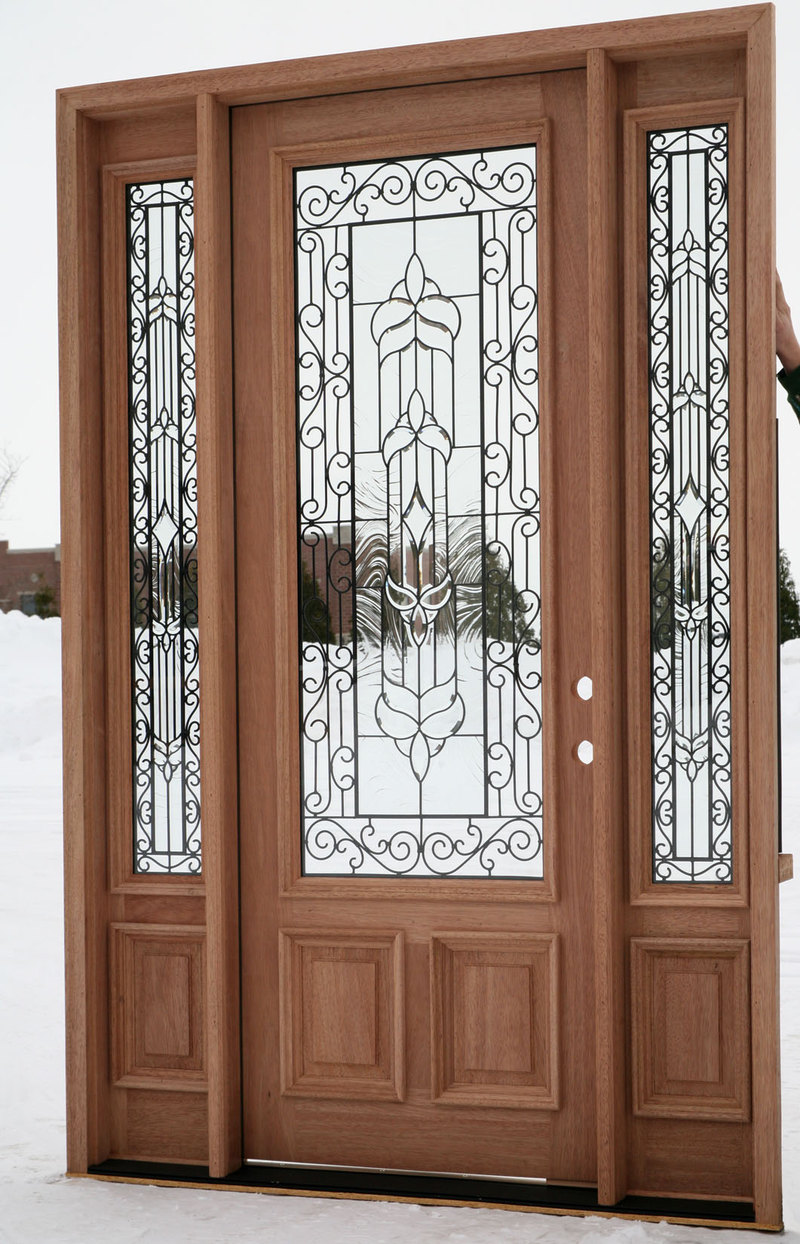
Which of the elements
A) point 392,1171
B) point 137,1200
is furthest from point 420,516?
point 137,1200

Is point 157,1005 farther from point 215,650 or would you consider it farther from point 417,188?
point 417,188

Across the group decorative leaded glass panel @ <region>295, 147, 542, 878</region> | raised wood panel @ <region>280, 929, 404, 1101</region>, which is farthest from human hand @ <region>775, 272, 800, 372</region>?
raised wood panel @ <region>280, 929, 404, 1101</region>

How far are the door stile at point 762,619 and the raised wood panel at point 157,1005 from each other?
1298mm

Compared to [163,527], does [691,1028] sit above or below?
below

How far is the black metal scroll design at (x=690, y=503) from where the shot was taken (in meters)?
2.89

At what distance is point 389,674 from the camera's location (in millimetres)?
3039

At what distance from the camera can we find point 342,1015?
3.07 metres

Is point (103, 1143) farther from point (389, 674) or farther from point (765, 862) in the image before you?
point (765, 862)

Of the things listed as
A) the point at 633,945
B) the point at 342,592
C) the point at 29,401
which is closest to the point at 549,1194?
the point at 633,945

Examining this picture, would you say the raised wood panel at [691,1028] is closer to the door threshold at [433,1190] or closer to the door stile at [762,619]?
the door stile at [762,619]

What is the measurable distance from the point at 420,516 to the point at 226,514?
472 mm

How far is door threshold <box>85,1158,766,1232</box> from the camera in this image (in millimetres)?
2814

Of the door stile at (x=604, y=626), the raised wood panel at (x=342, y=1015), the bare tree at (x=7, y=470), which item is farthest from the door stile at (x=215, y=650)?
the bare tree at (x=7, y=470)

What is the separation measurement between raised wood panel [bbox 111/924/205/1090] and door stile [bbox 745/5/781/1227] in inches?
51.1
